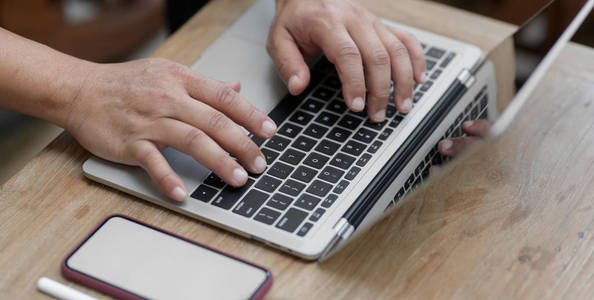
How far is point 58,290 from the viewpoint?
24.0 inches

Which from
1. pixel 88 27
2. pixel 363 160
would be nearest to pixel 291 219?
pixel 363 160

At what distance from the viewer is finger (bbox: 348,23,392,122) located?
2.62 ft

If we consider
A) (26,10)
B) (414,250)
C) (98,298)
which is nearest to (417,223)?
(414,250)

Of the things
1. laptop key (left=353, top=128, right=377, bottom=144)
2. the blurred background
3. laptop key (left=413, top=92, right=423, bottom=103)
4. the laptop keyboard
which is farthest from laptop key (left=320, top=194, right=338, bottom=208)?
the blurred background

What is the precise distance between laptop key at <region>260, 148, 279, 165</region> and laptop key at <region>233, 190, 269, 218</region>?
0.17ft

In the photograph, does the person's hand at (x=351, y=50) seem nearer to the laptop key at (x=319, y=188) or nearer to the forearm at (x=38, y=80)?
the laptop key at (x=319, y=188)

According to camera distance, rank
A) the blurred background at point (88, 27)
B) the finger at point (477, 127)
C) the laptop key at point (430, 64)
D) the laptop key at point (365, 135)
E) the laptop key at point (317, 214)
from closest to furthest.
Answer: the finger at point (477, 127) < the laptop key at point (317, 214) < the laptop key at point (365, 135) < the laptop key at point (430, 64) < the blurred background at point (88, 27)

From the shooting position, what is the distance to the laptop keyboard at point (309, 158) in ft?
2.22

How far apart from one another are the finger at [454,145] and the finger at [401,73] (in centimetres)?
14

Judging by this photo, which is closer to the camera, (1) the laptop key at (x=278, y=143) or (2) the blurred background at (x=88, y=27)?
(1) the laptop key at (x=278, y=143)

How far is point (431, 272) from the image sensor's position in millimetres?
647

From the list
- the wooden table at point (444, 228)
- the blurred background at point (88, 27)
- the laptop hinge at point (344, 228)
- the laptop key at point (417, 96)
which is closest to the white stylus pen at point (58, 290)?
the wooden table at point (444, 228)

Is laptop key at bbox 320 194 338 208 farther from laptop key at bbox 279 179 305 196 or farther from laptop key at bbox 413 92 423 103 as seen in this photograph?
laptop key at bbox 413 92 423 103

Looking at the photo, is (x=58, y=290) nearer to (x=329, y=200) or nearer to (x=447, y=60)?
(x=329, y=200)
